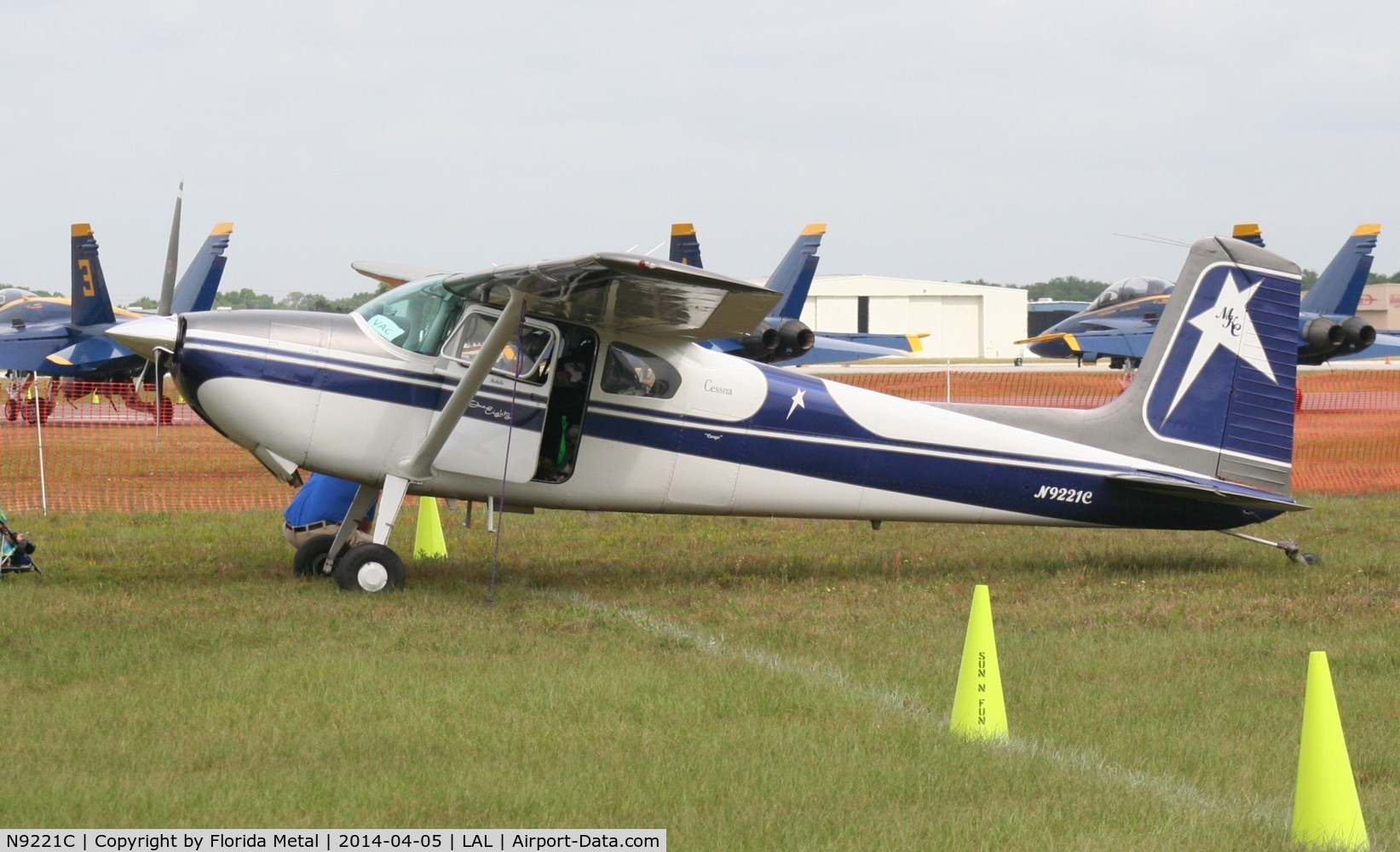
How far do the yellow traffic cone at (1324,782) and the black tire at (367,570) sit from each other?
635cm

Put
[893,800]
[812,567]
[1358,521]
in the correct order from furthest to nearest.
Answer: [1358,521], [812,567], [893,800]

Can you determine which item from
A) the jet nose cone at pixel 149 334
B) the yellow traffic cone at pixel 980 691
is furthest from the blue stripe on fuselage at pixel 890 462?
the yellow traffic cone at pixel 980 691

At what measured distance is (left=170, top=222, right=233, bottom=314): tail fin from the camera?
3183 centimetres

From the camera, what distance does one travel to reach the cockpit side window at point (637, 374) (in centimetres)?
983

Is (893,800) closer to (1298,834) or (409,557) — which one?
(1298,834)

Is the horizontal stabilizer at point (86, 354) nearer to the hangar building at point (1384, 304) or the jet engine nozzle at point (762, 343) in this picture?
the jet engine nozzle at point (762, 343)

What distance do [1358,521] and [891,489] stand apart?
20.1ft

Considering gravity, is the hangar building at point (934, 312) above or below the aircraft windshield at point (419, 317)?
below

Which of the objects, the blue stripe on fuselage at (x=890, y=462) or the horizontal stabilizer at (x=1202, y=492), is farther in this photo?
the horizontal stabilizer at (x=1202, y=492)

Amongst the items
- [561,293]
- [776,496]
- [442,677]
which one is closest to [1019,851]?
[442,677]

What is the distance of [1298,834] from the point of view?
176 inches

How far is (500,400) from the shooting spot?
9.50 metres

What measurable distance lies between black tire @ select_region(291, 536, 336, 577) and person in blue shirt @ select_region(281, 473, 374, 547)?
1.88 feet
